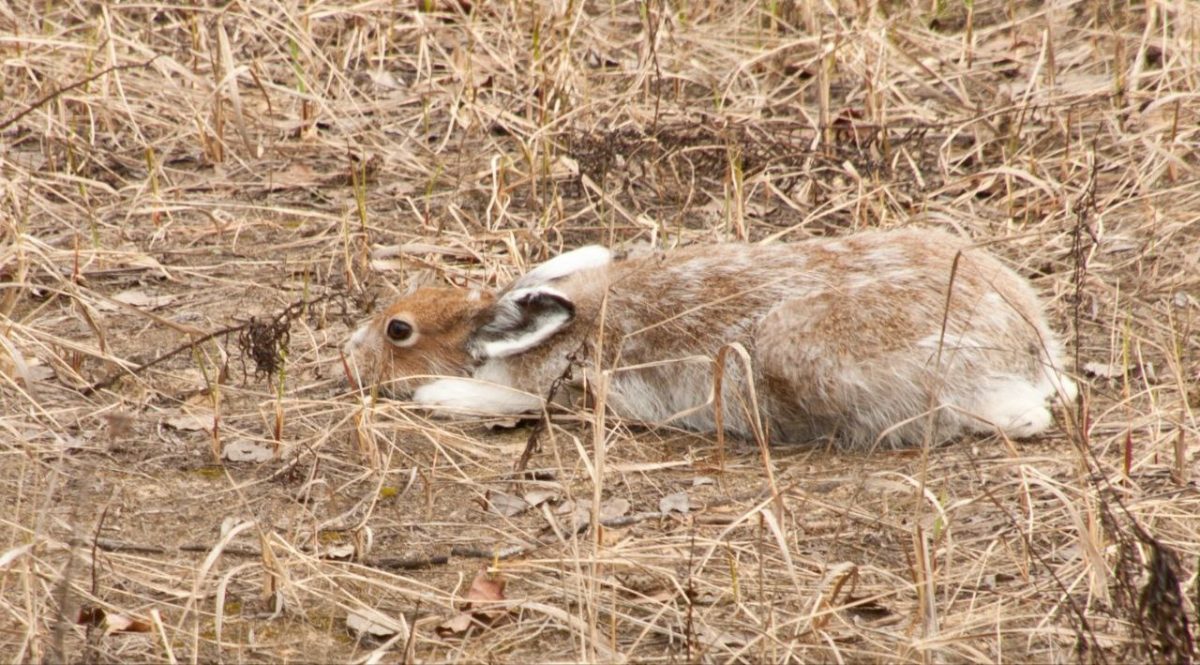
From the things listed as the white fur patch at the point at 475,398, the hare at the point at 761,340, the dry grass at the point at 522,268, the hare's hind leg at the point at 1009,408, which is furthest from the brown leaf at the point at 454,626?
the hare's hind leg at the point at 1009,408

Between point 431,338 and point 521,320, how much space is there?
445mm

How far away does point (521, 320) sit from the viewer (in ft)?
19.9

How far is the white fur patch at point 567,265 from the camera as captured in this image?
245 inches

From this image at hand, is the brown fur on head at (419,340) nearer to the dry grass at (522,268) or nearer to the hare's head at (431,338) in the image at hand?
the hare's head at (431,338)

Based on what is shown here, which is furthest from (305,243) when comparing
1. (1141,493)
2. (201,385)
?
(1141,493)

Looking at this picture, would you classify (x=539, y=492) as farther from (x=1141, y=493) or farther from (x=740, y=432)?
(x=1141, y=493)

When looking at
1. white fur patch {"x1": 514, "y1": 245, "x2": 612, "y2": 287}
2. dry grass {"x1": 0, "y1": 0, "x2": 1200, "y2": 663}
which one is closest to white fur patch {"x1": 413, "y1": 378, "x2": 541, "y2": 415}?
dry grass {"x1": 0, "y1": 0, "x2": 1200, "y2": 663}

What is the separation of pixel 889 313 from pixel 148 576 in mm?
2787

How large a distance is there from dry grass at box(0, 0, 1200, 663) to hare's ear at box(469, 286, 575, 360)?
0.38 meters

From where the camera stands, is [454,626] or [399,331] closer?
[454,626]

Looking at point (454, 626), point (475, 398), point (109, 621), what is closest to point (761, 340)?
point (475, 398)

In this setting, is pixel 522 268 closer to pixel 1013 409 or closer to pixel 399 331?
pixel 399 331

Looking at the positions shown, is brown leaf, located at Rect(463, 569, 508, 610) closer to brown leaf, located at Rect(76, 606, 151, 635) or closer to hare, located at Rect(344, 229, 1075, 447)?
brown leaf, located at Rect(76, 606, 151, 635)

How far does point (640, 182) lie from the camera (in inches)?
309
